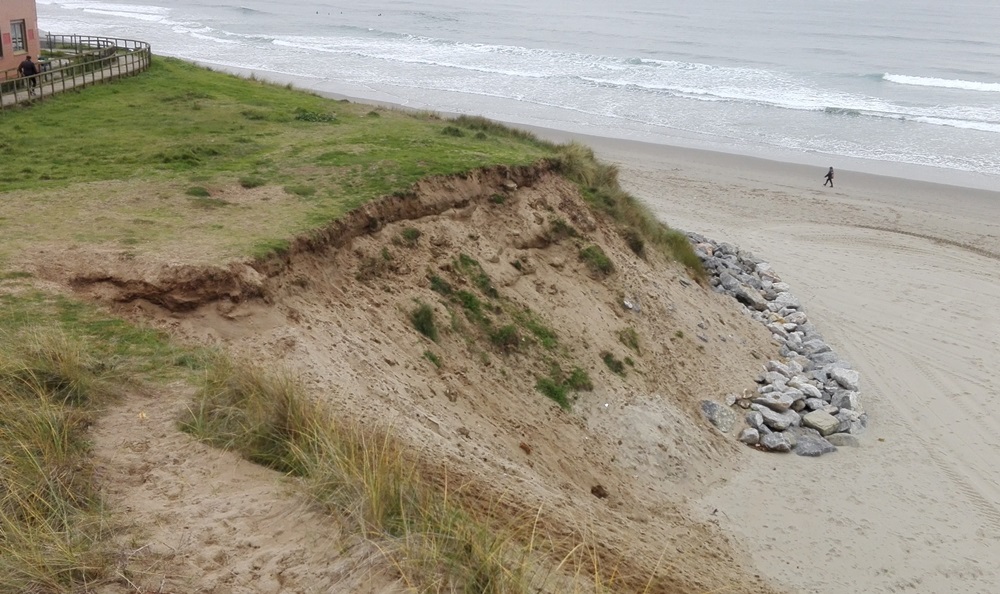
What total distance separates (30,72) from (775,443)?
23286 mm

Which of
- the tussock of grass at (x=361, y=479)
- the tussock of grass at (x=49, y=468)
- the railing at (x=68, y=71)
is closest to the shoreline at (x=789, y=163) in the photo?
the railing at (x=68, y=71)

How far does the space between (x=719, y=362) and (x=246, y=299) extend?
9496 millimetres

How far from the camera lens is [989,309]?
21328 mm

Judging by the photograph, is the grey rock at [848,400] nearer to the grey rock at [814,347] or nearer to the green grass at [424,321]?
the grey rock at [814,347]

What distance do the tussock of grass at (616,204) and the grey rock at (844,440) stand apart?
547 cm

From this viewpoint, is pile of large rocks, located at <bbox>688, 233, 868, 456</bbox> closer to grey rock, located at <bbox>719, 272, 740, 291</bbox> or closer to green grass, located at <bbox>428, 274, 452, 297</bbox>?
grey rock, located at <bbox>719, 272, 740, 291</bbox>

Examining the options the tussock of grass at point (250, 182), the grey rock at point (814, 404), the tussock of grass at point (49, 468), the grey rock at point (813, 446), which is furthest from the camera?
the grey rock at point (814, 404)

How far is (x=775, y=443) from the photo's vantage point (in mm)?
14234

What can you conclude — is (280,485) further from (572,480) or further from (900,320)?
(900,320)

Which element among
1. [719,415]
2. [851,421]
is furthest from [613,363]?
[851,421]

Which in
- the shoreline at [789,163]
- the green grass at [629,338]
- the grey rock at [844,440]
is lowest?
the grey rock at [844,440]

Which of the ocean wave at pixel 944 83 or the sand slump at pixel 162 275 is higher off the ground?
the ocean wave at pixel 944 83

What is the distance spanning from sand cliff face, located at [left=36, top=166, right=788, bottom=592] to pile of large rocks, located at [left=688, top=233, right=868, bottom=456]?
0.51 m

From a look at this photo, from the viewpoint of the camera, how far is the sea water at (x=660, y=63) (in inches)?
1713
